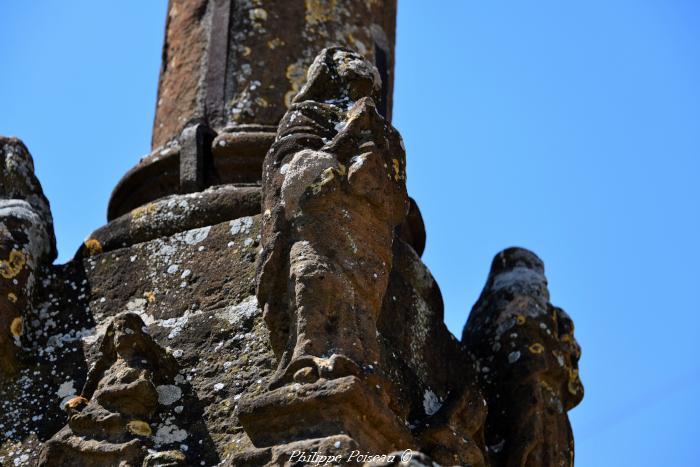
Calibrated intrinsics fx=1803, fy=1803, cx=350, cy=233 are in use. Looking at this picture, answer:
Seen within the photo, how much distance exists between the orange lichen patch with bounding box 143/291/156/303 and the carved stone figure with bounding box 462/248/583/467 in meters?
1.40

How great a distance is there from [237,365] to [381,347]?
1.78 ft

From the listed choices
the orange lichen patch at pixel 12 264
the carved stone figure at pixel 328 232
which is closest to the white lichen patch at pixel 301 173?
the carved stone figure at pixel 328 232

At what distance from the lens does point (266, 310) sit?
6.06 meters

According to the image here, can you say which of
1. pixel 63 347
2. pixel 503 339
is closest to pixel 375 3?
pixel 503 339

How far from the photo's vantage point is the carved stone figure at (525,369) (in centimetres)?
702

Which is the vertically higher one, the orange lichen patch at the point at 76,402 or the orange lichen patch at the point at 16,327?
the orange lichen patch at the point at 16,327

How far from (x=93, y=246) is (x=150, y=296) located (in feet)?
1.74

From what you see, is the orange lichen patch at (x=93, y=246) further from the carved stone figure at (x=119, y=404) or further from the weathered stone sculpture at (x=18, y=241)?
the carved stone figure at (x=119, y=404)

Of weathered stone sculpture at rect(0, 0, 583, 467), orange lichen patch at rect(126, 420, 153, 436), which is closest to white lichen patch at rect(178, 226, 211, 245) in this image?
weathered stone sculpture at rect(0, 0, 583, 467)

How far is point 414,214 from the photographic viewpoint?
769 centimetres

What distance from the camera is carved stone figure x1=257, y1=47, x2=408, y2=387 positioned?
5.79 metres

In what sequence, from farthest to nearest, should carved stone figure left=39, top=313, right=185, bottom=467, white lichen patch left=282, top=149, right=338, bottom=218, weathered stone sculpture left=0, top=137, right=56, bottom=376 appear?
weathered stone sculpture left=0, top=137, right=56, bottom=376, white lichen patch left=282, top=149, right=338, bottom=218, carved stone figure left=39, top=313, right=185, bottom=467

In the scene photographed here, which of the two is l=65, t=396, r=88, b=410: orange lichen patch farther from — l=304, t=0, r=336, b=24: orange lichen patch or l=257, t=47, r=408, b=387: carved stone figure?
l=304, t=0, r=336, b=24: orange lichen patch

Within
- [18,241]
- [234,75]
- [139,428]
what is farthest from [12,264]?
[234,75]
